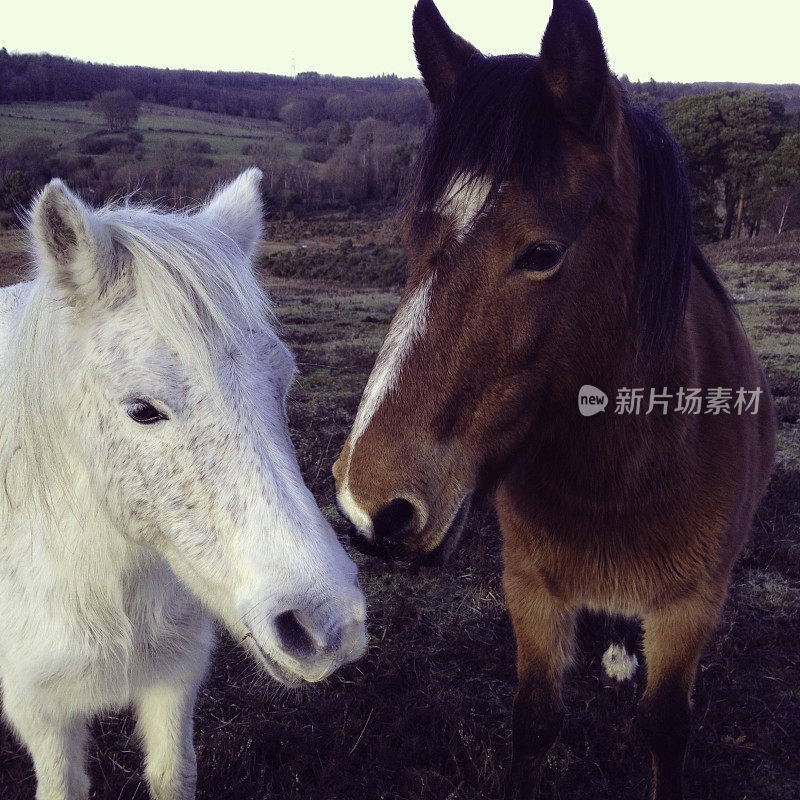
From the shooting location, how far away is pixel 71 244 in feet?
5.10

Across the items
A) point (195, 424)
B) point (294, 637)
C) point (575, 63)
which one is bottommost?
point (294, 637)

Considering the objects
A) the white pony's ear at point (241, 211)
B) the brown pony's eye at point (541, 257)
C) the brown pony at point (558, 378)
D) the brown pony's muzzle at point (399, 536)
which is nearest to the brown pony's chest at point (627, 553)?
the brown pony at point (558, 378)

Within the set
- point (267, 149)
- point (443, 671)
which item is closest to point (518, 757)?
point (443, 671)

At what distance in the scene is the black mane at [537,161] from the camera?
4.94ft

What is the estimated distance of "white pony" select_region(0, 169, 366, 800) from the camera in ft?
4.62

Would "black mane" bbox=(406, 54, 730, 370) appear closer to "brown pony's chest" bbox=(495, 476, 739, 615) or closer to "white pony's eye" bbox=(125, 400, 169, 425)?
"brown pony's chest" bbox=(495, 476, 739, 615)

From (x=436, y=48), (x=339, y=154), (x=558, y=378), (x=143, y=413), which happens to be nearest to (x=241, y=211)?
(x=436, y=48)

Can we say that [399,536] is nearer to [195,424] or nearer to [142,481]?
[195,424]

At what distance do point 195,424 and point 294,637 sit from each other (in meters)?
0.59

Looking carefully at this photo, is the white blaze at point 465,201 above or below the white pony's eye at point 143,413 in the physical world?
above

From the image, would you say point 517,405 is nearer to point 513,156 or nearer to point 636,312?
point 636,312

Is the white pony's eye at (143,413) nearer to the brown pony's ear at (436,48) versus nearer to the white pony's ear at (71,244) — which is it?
the white pony's ear at (71,244)

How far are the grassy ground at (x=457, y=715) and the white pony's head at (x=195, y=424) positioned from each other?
746 millimetres

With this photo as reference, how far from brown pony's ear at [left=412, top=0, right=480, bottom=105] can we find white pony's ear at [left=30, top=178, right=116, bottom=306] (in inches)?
44.9
